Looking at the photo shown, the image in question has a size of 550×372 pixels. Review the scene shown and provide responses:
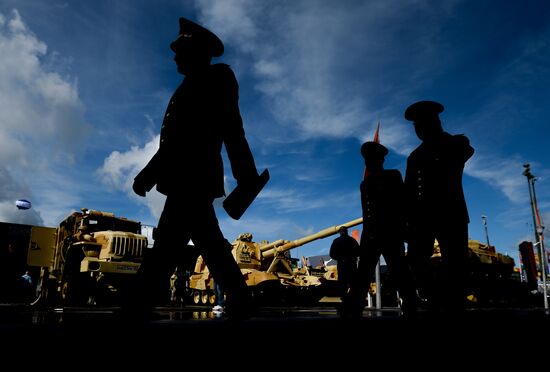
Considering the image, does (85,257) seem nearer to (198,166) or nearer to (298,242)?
(298,242)

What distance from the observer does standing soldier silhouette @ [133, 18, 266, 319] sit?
2416 mm

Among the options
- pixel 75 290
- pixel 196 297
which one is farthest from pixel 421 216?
pixel 196 297

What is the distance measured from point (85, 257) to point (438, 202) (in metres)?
10.7

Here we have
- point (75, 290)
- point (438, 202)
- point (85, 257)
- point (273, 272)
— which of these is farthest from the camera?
point (273, 272)

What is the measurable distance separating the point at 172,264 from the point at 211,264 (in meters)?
0.24

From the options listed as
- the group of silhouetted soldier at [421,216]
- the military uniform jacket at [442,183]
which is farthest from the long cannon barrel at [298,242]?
the military uniform jacket at [442,183]

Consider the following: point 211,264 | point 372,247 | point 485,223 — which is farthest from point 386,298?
point 485,223

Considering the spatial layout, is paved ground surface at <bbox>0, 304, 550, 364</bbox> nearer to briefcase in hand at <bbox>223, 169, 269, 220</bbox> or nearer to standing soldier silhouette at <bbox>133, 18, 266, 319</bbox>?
standing soldier silhouette at <bbox>133, 18, 266, 319</bbox>

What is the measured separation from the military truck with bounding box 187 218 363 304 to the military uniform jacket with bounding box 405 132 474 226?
1255cm

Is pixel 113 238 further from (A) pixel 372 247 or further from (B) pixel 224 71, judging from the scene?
(B) pixel 224 71

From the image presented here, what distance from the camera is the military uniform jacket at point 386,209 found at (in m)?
4.08

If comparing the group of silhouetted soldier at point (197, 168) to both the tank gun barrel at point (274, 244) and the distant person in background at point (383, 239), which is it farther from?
the tank gun barrel at point (274, 244)

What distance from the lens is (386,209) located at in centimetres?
411

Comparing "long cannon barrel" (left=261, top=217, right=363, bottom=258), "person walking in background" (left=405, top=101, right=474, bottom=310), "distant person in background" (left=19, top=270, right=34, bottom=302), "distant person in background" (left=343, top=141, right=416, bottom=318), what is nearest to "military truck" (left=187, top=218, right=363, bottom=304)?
"long cannon barrel" (left=261, top=217, right=363, bottom=258)
